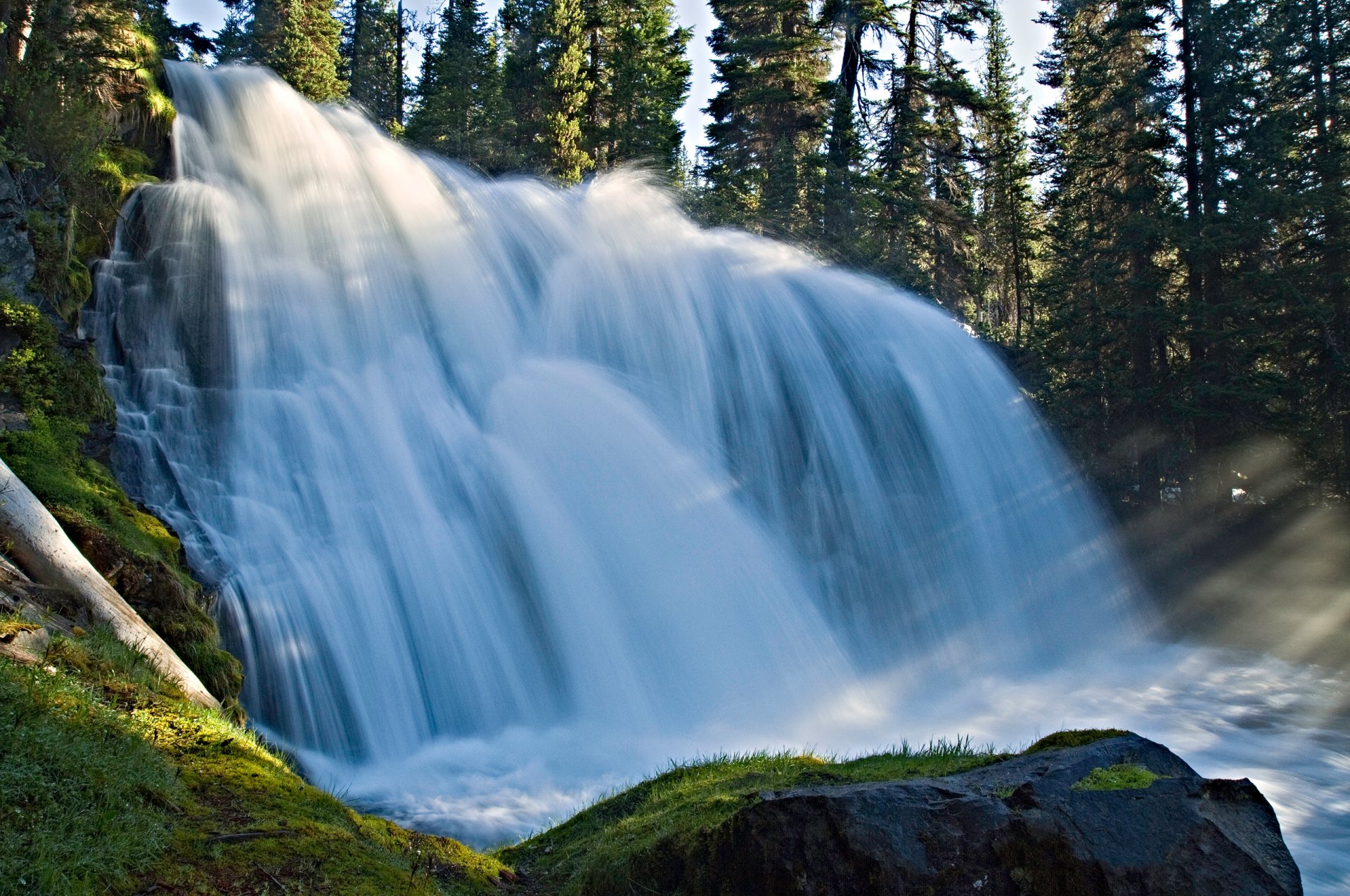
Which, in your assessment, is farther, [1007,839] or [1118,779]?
[1118,779]

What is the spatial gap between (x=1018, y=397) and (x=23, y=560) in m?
16.7

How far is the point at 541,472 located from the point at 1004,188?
2815 cm

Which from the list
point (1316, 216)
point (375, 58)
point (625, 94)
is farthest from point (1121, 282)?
point (375, 58)

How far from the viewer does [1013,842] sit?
335cm

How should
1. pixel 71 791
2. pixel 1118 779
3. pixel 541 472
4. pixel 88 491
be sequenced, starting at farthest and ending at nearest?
pixel 541 472, pixel 88 491, pixel 1118 779, pixel 71 791

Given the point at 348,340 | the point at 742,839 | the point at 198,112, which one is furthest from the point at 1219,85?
the point at 742,839

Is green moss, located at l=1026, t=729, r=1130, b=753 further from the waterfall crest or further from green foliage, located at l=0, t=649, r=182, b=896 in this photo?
the waterfall crest

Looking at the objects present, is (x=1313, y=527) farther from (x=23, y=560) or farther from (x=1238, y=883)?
(x=23, y=560)

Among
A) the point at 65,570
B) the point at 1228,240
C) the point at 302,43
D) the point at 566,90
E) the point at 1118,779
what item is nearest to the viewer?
the point at 1118,779

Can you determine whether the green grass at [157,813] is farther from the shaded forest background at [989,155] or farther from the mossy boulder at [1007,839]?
the shaded forest background at [989,155]

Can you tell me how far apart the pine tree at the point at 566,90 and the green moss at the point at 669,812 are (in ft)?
83.3

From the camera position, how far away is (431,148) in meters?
28.2

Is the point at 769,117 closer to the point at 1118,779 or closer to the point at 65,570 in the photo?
the point at 65,570

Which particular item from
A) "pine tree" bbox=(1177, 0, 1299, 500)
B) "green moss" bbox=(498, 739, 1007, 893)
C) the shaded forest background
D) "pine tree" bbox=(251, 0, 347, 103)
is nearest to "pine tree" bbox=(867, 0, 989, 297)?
the shaded forest background
